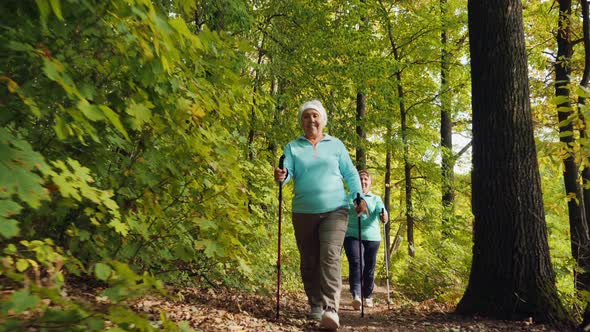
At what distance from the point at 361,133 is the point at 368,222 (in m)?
5.55

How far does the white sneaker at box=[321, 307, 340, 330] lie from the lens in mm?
4496

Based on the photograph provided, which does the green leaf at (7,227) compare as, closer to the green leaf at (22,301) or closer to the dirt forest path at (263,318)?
the green leaf at (22,301)

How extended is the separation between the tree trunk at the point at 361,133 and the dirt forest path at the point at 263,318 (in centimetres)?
548

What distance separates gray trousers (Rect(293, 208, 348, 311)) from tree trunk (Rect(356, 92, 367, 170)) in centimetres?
618

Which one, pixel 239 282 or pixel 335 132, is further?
pixel 335 132

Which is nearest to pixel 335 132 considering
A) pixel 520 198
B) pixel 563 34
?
pixel 563 34

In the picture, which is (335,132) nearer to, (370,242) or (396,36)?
(370,242)

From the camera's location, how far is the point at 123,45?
8.09 ft

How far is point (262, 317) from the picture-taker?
5.12 m

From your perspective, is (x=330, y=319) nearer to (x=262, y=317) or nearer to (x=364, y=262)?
(x=262, y=317)

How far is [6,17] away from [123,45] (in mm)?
535

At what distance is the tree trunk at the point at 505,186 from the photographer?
467cm

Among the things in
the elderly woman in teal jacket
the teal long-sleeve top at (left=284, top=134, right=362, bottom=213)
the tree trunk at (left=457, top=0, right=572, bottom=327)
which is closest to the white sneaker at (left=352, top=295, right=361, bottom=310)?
the elderly woman in teal jacket

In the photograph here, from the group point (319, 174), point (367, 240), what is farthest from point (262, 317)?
point (367, 240)
